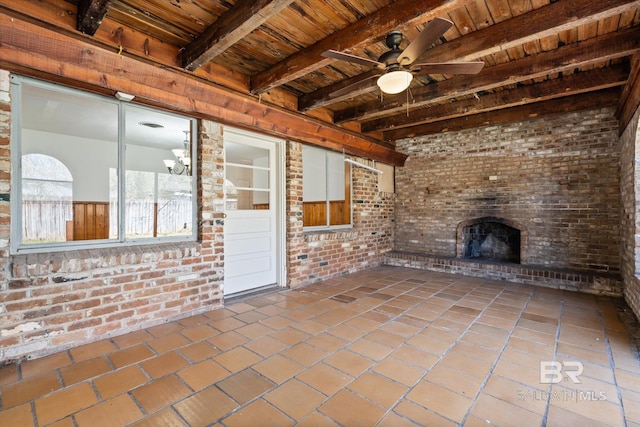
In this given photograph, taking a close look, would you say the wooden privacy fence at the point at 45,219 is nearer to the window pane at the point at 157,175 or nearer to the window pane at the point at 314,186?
the window pane at the point at 157,175

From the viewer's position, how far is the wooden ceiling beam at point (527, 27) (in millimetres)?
2242

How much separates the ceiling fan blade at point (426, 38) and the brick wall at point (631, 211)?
8.88 ft

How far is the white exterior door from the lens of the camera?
3867 mm

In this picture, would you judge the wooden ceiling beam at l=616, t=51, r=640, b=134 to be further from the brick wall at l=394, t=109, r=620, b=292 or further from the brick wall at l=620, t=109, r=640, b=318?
the brick wall at l=394, t=109, r=620, b=292

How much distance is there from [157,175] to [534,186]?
5629 millimetres

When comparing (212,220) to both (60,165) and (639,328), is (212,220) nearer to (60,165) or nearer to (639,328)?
(60,165)

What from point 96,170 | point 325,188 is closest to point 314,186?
point 325,188

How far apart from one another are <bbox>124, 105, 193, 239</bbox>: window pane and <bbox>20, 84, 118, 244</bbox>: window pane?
16 cm

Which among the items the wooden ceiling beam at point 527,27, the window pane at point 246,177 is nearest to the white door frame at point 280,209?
the window pane at point 246,177

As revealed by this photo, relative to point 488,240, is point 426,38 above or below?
above

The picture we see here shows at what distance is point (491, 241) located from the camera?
5848mm

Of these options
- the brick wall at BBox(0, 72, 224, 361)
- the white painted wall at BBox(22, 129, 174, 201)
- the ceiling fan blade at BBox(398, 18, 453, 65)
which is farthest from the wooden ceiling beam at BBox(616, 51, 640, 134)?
the white painted wall at BBox(22, 129, 174, 201)

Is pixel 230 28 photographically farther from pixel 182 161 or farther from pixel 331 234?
pixel 331 234

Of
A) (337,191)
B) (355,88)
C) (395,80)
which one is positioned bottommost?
(337,191)
